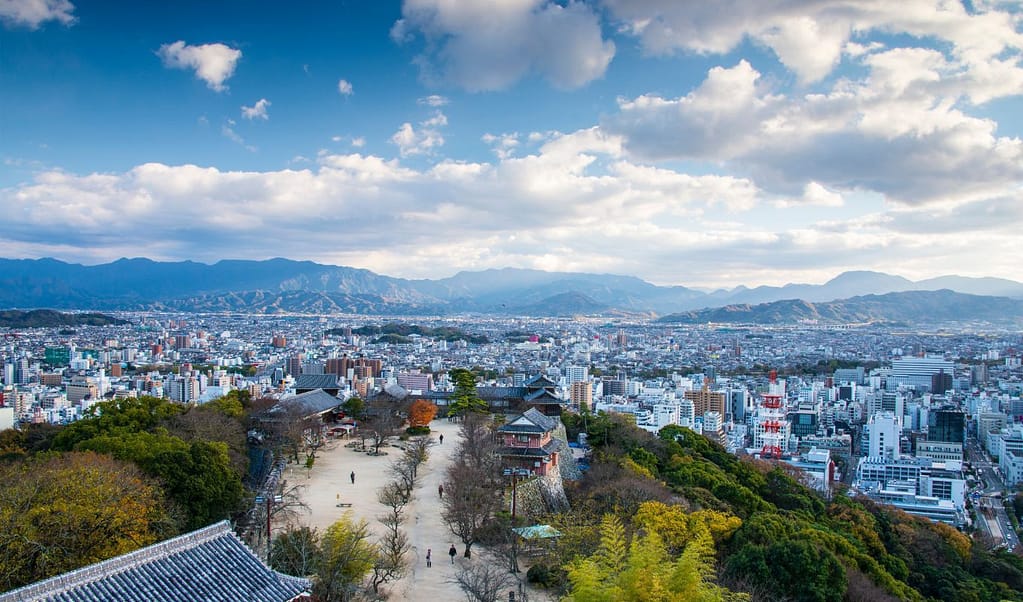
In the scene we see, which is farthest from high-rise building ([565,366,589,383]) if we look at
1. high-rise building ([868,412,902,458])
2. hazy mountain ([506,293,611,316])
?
hazy mountain ([506,293,611,316])

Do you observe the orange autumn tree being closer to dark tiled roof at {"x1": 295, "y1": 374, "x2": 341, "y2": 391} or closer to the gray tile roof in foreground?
dark tiled roof at {"x1": 295, "y1": 374, "x2": 341, "y2": 391}

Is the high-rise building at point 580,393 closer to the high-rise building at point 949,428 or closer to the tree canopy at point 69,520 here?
the high-rise building at point 949,428

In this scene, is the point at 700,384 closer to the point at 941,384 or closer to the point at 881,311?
the point at 941,384

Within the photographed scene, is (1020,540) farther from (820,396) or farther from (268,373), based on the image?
(268,373)

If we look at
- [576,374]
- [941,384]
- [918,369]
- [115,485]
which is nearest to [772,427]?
[576,374]

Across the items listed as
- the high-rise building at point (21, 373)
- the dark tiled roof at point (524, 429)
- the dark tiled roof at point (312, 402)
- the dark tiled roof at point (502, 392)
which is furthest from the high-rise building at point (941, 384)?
the high-rise building at point (21, 373)

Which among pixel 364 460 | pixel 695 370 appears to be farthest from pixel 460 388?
pixel 695 370
